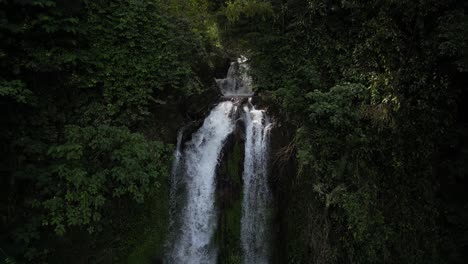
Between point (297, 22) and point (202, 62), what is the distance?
260cm

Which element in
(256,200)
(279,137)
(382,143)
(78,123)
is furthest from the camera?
(279,137)

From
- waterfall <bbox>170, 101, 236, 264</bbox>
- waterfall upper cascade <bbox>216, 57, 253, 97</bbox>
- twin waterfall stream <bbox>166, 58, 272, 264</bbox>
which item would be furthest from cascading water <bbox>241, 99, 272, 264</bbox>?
waterfall upper cascade <bbox>216, 57, 253, 97</bbox>

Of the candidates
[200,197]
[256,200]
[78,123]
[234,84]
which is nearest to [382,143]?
[256,200]

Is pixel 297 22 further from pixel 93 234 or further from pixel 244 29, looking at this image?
pixel 93 234

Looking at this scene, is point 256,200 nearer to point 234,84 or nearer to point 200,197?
point 200,197

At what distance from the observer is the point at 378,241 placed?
21.5 feet

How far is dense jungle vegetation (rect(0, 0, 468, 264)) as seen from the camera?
21.0 ft

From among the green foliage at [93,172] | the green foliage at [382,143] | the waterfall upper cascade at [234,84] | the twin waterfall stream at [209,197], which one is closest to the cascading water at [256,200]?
the twin waterfall stream at [209,197]

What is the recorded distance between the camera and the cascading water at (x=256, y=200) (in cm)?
789

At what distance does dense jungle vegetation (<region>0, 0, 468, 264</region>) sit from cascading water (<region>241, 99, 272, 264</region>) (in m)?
0.26

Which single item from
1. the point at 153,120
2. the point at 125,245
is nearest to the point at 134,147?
the point at 153,120

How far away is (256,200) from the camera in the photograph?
7973 millimetres

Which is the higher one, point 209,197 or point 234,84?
point 234,84

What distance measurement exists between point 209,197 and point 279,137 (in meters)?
2.12
